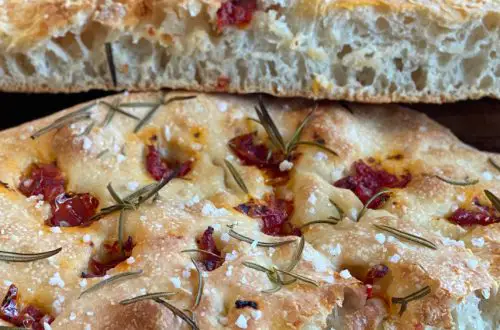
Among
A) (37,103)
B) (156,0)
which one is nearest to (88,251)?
(156,0)

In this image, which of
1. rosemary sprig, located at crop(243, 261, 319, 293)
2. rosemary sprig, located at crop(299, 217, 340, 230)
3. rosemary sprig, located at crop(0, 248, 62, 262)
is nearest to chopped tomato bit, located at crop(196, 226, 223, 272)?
rosemary sprig, located at crop(243, 261, 319, 293)

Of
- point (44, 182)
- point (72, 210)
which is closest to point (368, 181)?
point (72, 210)

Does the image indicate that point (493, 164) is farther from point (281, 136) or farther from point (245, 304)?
point (245, 304)

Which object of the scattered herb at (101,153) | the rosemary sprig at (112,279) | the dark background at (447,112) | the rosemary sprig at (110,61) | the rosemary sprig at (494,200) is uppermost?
the rosemary sprig at (110,61)

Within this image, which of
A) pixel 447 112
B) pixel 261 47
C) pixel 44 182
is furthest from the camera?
pixel 447 112

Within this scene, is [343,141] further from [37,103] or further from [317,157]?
[37,103]

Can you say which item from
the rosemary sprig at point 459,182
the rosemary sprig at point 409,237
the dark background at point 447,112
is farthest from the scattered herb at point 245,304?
the dark background at point 447,112

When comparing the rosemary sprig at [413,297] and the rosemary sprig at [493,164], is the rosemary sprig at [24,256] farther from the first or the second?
the rosemary sprig at [493,164]
